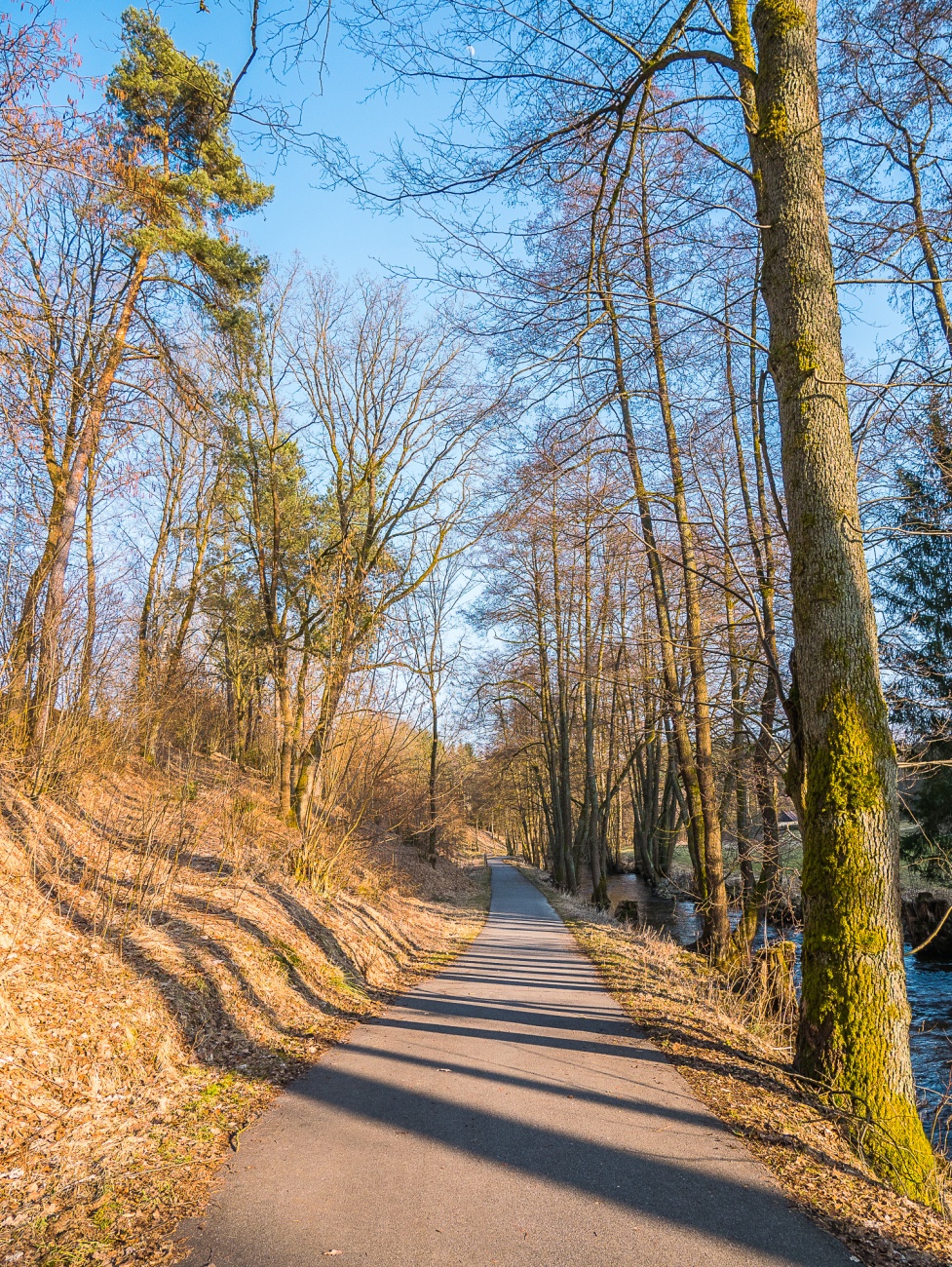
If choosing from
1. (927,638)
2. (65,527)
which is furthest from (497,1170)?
(927,638)

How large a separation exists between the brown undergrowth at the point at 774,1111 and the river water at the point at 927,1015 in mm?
577

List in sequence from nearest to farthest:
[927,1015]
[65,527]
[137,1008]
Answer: [137,1008]
[65,527]
[927,1015]

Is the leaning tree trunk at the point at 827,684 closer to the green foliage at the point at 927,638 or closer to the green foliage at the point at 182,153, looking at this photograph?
the green foliage at the point at 927,638

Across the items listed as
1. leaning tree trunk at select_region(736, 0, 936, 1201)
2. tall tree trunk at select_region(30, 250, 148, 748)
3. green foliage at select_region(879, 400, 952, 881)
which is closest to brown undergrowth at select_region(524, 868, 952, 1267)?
leaning tree trunk at select_region(736, 0, 936, 1201)

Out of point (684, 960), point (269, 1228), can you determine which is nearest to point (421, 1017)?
point (269, 1228)

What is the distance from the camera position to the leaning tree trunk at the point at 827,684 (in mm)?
3971

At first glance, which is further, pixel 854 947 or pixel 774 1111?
pixel 854 947

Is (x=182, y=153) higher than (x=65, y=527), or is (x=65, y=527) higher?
(x=182, y=153)

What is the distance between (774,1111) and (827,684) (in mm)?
2551

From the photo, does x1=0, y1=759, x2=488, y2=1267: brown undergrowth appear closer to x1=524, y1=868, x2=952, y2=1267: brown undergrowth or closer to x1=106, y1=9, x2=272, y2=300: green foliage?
x1=524, y1=868, x2=952, y2=1267: brown undergrowth

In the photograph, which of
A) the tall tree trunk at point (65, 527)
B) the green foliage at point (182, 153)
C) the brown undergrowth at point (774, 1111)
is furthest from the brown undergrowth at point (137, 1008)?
the green foliage at point (182, 153)

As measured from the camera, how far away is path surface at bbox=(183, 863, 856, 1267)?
8.84ft

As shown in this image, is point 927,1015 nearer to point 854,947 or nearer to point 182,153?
point 854,947

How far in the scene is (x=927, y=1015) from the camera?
10.3 metres
